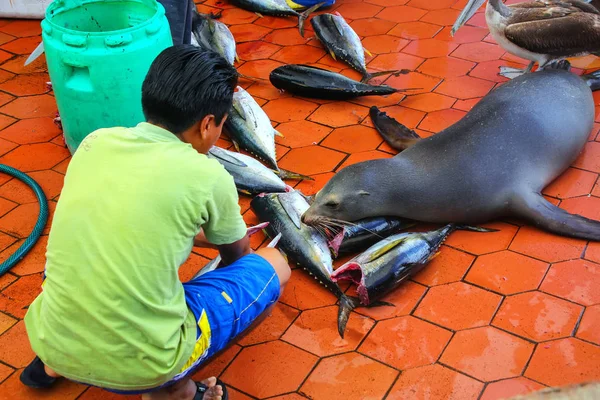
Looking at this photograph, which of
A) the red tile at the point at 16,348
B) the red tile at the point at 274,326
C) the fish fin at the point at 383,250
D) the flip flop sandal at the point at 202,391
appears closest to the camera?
the flip flop sandal at the point at 202,391

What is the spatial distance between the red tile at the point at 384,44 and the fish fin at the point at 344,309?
9.65 feet

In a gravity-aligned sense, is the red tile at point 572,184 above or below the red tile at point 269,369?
above

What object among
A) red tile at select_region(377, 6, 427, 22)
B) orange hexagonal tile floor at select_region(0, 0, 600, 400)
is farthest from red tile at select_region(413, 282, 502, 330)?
red tile at select_region(377, 6, 427, 22)

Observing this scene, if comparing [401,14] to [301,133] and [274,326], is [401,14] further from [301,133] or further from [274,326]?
[274,326]

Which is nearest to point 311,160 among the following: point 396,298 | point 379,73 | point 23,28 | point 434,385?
point 379,73

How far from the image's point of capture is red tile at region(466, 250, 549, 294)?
3.53 metres

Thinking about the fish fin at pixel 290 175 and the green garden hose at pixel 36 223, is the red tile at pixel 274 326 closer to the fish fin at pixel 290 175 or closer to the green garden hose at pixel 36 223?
the fish fin at pixel 290 175

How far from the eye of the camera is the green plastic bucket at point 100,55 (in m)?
3.78

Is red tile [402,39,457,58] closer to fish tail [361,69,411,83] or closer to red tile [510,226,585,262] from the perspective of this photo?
fish tail [361,69,411,83]

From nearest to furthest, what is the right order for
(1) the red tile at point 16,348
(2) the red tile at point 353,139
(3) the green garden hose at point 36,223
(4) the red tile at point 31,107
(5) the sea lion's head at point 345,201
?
(1) the red tile at point 16,348, (3) the green garden hose at point 36,223, (5) the sea lion's head at point 345,201, (2) the red tile at point 353,139, (4) the red tile at point 31,107

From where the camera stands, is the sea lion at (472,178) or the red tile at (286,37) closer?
the sea lion at (472,178)

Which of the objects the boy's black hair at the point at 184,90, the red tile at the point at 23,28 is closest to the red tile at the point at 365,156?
the boy's black hair at the point at 184,90

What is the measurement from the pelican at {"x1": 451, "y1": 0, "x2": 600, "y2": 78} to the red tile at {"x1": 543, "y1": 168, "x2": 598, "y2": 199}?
106cm

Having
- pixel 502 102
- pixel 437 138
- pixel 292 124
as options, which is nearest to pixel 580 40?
pixel 502 102
